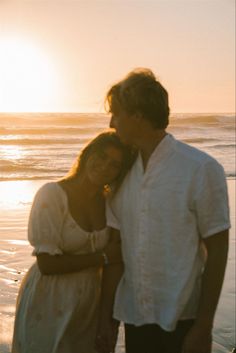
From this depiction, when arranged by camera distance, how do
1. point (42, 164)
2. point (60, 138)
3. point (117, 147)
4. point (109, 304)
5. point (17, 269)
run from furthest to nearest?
point (60, 138)
point (42, 164)
point (17, 269)
point (109, 304)
point (117, 147)

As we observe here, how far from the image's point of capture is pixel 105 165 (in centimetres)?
322

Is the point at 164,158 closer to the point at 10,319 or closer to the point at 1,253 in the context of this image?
the point at 10,319

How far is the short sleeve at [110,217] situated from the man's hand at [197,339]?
0.62 meters

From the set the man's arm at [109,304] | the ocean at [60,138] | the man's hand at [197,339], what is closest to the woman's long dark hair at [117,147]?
the man's arm at [109,304]

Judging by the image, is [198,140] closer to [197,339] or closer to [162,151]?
[162,151]

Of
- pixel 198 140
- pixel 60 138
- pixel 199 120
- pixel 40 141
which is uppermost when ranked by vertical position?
pixel 40 141

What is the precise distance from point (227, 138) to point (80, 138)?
607 centimetres

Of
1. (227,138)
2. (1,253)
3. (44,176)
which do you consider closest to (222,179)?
(1,253)

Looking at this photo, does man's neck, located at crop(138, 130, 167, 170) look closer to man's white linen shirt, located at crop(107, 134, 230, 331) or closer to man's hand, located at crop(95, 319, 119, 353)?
man's white linen shirt, located at crop(107, 134, 230, 331)

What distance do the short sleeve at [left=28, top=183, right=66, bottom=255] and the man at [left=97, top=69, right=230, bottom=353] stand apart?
0.34 meters

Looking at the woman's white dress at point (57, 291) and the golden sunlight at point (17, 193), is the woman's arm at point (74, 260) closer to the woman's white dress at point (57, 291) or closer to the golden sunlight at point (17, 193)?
the woman's white dress at point (57, 291)

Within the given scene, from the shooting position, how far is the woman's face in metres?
3.20

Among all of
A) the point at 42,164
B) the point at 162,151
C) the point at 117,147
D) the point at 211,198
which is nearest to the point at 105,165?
the point at 117,147

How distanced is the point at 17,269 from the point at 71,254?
4.30 m
